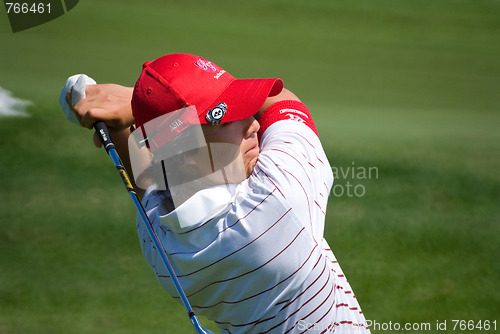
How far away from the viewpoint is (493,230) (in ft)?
12.9

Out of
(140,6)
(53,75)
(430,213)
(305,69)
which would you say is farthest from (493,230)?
(140,6)

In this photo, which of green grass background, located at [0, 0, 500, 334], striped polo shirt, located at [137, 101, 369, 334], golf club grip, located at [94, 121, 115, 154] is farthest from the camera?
green grass background, located at [0, 0, 500, 334]

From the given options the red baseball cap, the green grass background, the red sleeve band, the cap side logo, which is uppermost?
the cap side logo

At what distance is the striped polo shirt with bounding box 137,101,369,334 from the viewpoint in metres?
1.40

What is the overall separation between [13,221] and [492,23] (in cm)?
559

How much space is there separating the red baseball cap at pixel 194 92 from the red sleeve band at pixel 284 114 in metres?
0.15

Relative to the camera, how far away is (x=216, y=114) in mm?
1447

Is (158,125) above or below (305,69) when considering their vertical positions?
above

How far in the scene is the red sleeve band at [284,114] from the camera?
5.43ft

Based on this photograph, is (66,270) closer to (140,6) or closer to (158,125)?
(158,125)

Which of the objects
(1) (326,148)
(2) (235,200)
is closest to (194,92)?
(2) (235,200)

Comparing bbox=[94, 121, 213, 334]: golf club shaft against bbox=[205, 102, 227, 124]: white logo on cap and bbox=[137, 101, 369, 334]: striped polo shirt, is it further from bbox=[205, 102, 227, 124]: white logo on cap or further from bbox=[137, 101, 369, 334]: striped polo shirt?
bbox=[205, 102, 227, 124]: white logo on cap

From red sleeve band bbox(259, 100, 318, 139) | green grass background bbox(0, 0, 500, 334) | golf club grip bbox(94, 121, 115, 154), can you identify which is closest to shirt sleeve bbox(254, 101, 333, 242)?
red sleeve band bbox(259, 100, 318, 139)

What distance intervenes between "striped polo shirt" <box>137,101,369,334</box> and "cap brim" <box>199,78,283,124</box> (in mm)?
108
